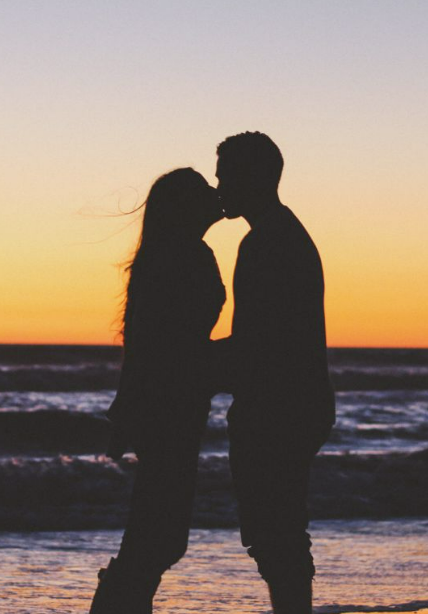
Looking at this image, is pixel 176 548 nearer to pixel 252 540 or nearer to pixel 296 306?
pixel 252 540

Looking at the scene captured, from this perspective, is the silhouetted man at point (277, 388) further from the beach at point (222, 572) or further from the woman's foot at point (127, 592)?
the beach at point (222, 572)

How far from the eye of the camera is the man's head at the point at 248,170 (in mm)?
3336

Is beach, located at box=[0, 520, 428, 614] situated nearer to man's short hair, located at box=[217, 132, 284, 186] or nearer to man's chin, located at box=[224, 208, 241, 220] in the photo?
man's chin, located at box=[224, 208, 241, 220]

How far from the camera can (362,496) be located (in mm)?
10141

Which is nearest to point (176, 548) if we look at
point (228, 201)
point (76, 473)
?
point (228, 201)

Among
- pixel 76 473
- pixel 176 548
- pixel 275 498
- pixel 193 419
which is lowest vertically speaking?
pixel 76 473

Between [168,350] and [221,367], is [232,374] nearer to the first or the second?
[221,367]

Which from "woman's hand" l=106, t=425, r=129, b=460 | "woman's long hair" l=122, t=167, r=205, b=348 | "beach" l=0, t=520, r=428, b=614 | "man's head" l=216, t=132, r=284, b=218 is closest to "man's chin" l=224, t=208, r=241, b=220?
"man's head" l=216, t=132, r=284, b=218

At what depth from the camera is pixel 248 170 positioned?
3340 millimetres

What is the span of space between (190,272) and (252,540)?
95 cm

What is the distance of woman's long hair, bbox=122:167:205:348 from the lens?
3451 mm

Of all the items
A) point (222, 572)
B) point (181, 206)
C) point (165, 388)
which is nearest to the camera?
point (165, 388)

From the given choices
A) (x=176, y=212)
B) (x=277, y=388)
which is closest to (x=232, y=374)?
(x=277, y=388)

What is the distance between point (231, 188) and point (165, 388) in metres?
0.74
